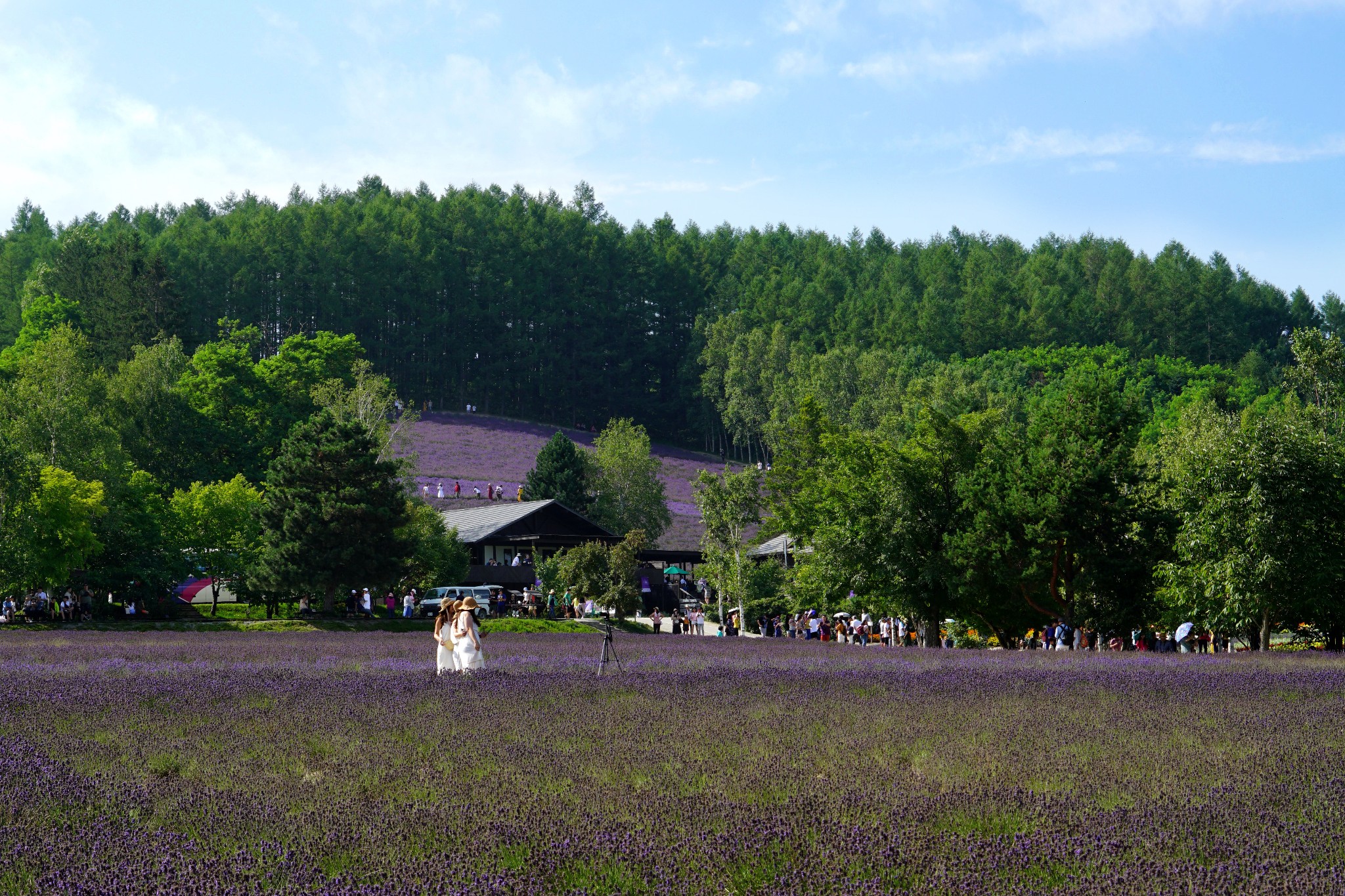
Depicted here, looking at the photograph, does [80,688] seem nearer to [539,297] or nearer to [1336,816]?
[1336,816]

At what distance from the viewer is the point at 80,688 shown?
16.4m

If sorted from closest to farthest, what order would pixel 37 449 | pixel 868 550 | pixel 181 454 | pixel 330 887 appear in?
1. pixel 330 887
2. pixel 868 550
3. pixel 37 449
4. pixel 181 454

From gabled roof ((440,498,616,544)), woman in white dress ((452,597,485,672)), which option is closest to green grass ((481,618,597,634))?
gabled roof ((440,498,616,544))

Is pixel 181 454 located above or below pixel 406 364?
below

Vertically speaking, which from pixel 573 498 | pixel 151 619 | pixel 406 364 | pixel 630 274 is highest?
pixel 630 274

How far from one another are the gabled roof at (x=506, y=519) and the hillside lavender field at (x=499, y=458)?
11622mm

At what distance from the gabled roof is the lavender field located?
2320 inches

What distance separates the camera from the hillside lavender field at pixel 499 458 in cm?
10256

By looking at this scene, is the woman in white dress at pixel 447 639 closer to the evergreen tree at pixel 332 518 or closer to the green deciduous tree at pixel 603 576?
the evergreen tree at pixel 332 518

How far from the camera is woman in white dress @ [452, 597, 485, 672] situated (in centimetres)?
1977

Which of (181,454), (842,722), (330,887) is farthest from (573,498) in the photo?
(330,887)

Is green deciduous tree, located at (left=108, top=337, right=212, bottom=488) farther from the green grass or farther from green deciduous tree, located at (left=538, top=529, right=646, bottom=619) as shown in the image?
the green grass

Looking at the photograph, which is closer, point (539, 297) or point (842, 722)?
point (842, 722)

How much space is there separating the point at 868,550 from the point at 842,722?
26.1 meters
